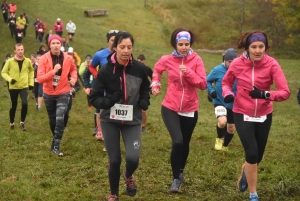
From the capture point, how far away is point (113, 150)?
Answer: 5.77 m

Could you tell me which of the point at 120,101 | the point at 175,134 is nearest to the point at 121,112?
the point at 120,101

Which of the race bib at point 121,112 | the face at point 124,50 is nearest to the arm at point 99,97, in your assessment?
the race bib at point 121,112

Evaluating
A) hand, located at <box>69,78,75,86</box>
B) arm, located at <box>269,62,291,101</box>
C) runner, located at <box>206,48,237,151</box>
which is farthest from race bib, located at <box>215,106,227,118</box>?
hand, located at <box>69,78,75,86</box>

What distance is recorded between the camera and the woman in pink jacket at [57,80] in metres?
8.59

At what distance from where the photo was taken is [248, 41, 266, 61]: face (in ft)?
18.6

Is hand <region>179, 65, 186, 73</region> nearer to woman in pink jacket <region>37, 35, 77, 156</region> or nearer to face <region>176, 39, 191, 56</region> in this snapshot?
face <region>176, 39, 191, 56</region>

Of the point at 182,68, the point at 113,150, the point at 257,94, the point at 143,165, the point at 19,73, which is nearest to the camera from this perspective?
the point at 257,94

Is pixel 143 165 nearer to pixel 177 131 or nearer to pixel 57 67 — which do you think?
pixel 177 131

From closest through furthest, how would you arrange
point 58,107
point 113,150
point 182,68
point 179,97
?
point 113,150 < point 182,68 < point 179,97 < point 58,107

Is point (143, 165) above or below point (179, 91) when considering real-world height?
below

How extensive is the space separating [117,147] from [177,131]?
0.97 meters

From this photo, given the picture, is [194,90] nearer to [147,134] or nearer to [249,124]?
[249,124]

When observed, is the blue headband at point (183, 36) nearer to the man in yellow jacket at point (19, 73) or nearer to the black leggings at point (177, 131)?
the black leggings at point (177, 131)

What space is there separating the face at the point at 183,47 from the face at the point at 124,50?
2.96 ft
